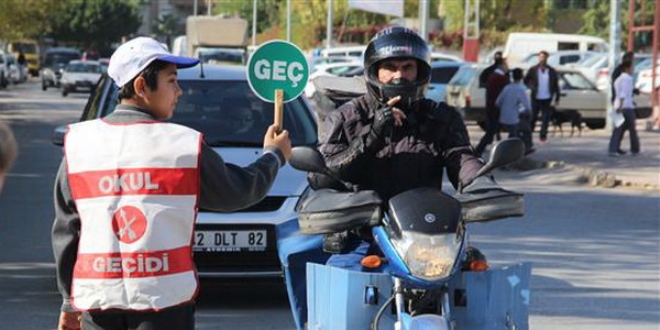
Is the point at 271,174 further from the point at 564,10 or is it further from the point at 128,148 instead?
the point at 564,10

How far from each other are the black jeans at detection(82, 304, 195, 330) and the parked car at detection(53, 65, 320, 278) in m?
2.90

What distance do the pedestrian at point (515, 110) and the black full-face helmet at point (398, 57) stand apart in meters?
17.3

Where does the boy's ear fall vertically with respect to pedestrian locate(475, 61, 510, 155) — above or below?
above

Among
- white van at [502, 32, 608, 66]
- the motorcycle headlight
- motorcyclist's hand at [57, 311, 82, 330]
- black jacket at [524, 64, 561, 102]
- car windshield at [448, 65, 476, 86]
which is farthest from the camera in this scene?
white van at [502, 32, 608, 66]

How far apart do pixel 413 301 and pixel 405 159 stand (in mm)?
993

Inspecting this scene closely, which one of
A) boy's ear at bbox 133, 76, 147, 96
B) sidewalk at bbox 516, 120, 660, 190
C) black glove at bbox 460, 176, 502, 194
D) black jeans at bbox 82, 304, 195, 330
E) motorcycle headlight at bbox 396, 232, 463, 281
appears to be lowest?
sidewalk at bbox 516, 120, 660, 190

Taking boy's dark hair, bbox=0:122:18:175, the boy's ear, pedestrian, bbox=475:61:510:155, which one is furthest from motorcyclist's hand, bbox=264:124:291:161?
pedestrian, bbox=475:61:510:155

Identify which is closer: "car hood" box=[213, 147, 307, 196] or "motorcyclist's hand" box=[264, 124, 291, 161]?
"motorcyclist's hand" box=[264, 124, 291, 161]

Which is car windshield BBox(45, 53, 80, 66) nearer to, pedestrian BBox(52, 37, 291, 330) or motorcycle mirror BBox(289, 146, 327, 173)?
motorcycle mirror BBox(289, 146, 327, 173)

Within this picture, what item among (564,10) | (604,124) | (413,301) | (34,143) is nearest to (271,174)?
(413,301)

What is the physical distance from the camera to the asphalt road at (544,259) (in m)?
9.90

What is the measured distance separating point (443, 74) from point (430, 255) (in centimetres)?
3035

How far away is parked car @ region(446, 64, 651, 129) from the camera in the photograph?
31953 millimetres

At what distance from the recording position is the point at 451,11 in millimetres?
77875
